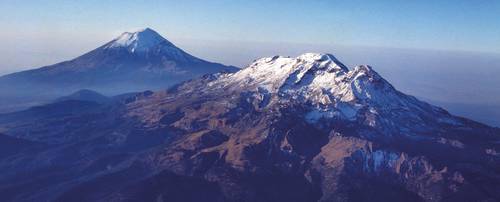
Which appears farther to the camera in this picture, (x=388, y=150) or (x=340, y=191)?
(x=388, y=150)

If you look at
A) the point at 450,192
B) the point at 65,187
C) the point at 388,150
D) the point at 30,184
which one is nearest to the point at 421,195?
the point at 450,192

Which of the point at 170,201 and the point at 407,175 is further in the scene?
the point at 407,175

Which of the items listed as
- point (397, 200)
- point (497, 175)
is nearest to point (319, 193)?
point (397, 200)

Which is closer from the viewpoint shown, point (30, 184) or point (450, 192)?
point (450, 192)

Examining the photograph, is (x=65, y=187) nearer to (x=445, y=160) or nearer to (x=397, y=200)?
(x=397, y=200)

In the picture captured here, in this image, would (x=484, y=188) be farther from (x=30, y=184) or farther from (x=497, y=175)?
(x=30, y=184)

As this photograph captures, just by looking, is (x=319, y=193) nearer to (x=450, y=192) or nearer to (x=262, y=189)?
(x=262, y=189)

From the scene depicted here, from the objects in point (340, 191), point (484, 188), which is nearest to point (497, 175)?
point (484, 188)
